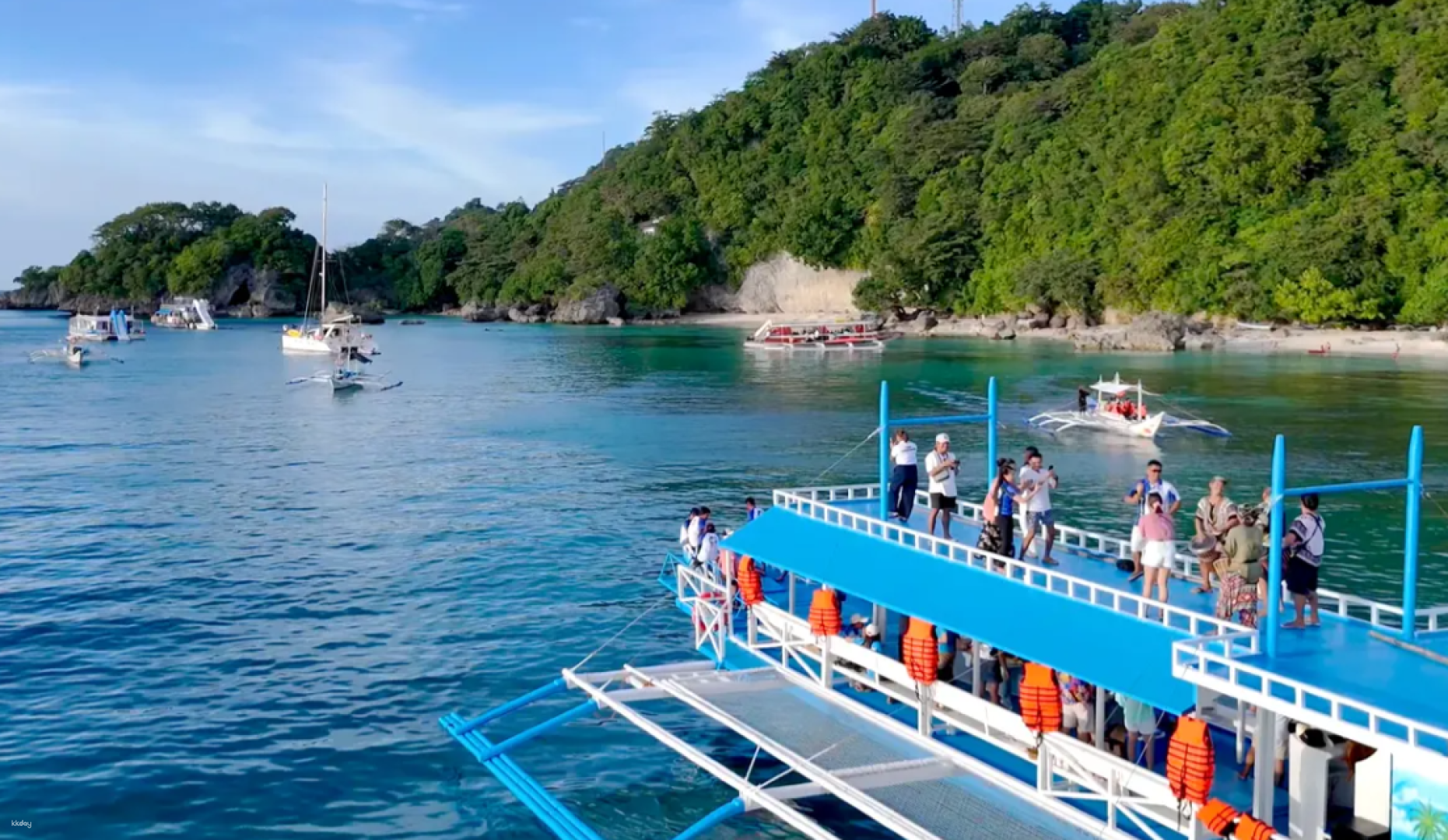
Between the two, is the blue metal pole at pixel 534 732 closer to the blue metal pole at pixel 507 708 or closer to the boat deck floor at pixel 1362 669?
the blue metal pole at pixel 507 708

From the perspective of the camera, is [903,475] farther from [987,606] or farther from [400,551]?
[400,551]

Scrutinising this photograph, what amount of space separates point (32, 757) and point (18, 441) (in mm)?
38474

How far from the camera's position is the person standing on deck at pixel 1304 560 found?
13.0 m

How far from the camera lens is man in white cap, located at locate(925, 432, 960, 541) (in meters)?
17.8

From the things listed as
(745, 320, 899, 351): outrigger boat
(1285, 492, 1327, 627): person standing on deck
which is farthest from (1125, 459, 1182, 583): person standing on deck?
(745, 320, 899, 351): outrigger boat

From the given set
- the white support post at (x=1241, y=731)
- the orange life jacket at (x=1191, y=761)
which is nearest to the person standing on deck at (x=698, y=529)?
the white support post at (x=1241, y=731)

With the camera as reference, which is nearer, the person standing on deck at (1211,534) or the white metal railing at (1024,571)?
the white metal railing at (1024,571)

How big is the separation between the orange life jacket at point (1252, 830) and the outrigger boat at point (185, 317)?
17041 cm

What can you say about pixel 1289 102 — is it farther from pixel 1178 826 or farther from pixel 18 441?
pixel 1178 826

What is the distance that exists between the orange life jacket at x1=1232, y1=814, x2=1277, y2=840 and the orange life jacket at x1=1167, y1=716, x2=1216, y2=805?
46cm

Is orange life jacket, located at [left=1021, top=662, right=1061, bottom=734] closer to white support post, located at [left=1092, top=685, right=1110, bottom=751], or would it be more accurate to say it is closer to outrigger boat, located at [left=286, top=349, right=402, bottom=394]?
white support post, located at [left=1092, top=685, right=1110, bottom=751]

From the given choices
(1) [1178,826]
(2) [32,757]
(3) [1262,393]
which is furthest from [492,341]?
(1) [1178,826]

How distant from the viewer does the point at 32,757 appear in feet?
59.2

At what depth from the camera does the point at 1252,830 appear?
421 inches
